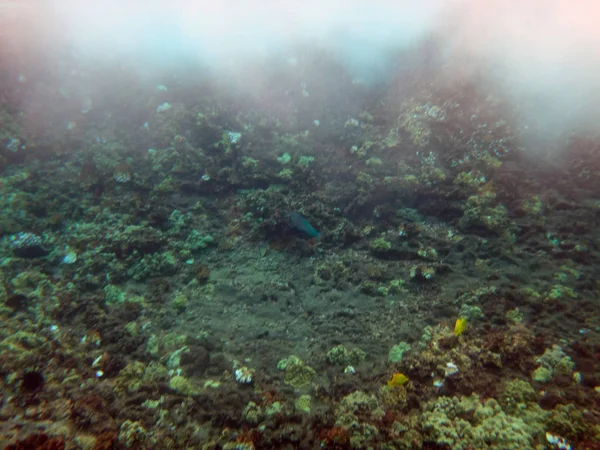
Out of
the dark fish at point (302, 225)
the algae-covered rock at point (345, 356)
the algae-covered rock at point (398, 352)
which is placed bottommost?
the algae-covered rock at point (345, 356)

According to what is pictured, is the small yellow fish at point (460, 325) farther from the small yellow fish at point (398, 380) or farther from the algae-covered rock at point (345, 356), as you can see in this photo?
the algae-covered rock at point (345, 356)

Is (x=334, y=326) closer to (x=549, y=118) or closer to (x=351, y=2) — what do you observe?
(x=549, y=118)

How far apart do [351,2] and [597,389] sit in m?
15.6

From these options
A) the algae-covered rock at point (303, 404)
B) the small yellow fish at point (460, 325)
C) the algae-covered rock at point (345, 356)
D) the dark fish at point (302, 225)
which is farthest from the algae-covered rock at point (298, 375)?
the dark fish at point (302, 225)

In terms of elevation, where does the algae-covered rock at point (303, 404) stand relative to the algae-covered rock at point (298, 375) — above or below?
below

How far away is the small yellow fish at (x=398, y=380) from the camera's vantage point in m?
4.61

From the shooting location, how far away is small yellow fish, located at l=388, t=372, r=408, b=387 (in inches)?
181

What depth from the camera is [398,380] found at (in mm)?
4621

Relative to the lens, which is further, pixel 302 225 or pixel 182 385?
pixel 302 225

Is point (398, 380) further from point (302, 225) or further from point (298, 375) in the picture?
point (302, 225)

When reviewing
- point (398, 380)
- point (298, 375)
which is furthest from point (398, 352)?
point (298, 375)


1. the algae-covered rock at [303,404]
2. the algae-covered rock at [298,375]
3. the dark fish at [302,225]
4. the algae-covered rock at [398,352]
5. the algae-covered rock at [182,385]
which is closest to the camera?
the algae-covered rock at [303,404]

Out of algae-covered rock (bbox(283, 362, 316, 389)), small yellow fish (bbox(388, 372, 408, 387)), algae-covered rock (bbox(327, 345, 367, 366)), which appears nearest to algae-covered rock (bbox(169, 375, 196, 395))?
algae-covered rock (bbox(283, 362, 316, 389))

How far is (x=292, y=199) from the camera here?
9039mm
